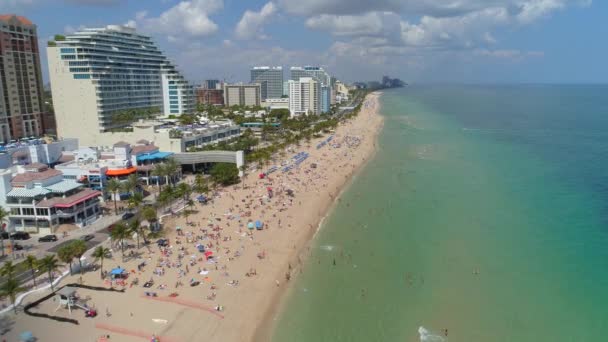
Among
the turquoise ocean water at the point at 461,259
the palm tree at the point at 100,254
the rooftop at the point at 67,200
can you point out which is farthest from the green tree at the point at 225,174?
the palm tree at the point at 100,254

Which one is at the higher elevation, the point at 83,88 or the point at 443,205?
the point at 83,88

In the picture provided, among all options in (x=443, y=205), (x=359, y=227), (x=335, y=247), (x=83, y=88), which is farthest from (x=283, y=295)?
(x=83, y=88)

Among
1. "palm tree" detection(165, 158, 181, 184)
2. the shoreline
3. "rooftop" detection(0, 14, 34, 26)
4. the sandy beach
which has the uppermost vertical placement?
"rooftop" detection(0, 14, 34, 26)

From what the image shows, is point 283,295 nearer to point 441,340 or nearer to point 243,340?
point 243,340

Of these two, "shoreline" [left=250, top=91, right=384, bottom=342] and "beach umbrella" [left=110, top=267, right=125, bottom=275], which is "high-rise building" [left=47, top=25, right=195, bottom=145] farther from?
"beach umbrella" [left=110, top=267, right=125, bottom=275]

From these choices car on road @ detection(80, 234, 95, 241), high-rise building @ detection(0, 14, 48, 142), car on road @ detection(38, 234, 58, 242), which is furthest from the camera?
high-rise building @ detection(0, 14, 48, 142)

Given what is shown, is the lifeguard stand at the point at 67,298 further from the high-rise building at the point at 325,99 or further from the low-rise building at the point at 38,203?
the high-rise building at the point at 325,99

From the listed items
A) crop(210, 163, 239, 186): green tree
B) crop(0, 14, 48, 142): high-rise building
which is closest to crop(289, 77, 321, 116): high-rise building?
crop(0, 14, 48, 142): high-rise building
